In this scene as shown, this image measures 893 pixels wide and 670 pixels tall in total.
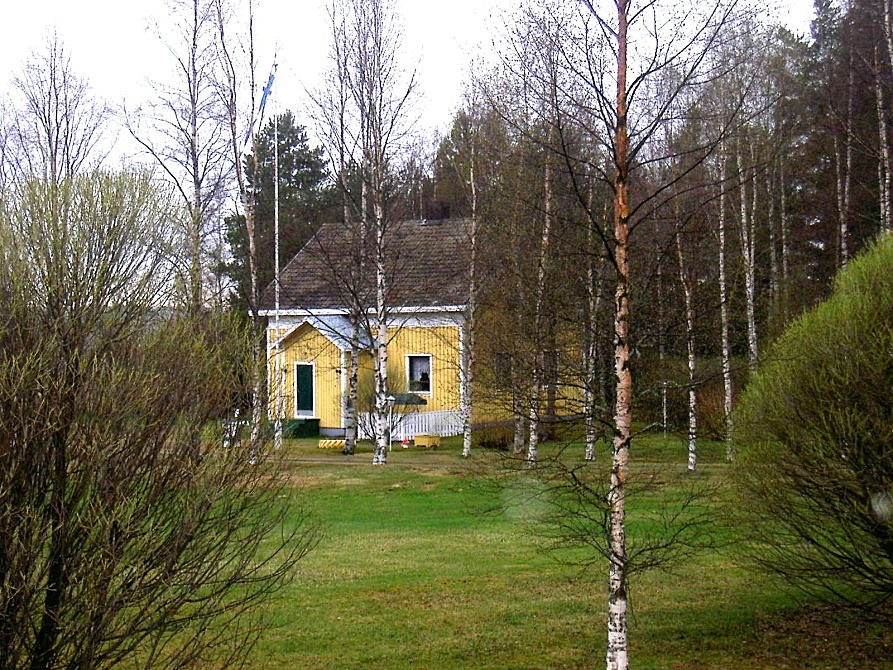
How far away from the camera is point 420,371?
3114cm

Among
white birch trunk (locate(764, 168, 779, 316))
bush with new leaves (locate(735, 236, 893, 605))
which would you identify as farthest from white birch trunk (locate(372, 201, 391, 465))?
bush with new leaves (locate(735, 236, 893, 605))

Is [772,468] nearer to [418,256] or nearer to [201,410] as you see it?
[201,410]

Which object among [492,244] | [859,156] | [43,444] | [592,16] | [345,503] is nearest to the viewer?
[43,444]

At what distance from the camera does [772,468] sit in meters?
9.37

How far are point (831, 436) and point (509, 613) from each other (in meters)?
4.53

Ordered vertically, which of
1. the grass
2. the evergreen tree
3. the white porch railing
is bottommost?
the grass

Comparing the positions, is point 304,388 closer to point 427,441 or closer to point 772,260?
point 427,441

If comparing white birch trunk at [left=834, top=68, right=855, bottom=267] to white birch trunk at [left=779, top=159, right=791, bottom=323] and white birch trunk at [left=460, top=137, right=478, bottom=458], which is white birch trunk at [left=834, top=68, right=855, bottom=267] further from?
white birch trunk at [left=460, top=137, right=478, bottom=458]

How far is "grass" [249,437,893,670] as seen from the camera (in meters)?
9.73

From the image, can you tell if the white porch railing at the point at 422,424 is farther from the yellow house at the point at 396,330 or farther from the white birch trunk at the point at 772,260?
the white birch trunk at the point at 772,260

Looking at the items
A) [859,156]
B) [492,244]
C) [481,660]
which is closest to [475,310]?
[492,244]

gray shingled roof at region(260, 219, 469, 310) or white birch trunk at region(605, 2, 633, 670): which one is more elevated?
gray shingled roof at region(260, 219, 469, 310)

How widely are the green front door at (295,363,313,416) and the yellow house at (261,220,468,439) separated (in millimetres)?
35

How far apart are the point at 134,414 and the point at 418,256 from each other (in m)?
24.0
